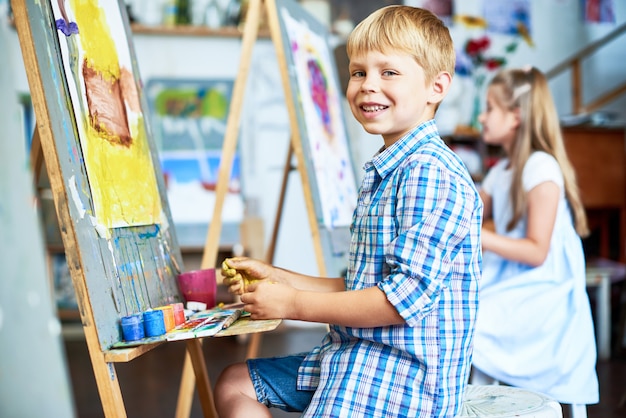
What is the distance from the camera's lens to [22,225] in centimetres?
77

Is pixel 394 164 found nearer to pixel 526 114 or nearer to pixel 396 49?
pixel 396 49

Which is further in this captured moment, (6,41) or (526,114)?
(526,114)

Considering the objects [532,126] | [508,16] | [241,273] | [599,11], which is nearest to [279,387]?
[241,273]

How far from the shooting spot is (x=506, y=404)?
4.30 feet

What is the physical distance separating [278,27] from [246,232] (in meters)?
2.46

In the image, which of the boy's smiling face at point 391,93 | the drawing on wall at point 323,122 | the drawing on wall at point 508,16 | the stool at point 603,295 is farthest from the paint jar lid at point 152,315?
the drawing on wall at point 508,16

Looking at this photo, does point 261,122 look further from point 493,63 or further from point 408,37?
point 408,37

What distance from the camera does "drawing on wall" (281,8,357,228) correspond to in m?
2.11

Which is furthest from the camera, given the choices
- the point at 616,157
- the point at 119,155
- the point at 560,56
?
the point at 560,56

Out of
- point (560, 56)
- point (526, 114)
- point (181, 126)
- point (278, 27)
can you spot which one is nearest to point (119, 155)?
point (278, 27)

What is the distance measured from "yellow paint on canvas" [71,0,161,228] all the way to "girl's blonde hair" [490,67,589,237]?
3.68 ft

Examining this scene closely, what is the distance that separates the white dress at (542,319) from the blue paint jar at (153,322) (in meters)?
1.04

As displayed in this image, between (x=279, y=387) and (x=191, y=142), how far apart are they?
356 cm

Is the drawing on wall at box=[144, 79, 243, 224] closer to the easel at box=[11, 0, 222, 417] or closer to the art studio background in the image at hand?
the art studio background
